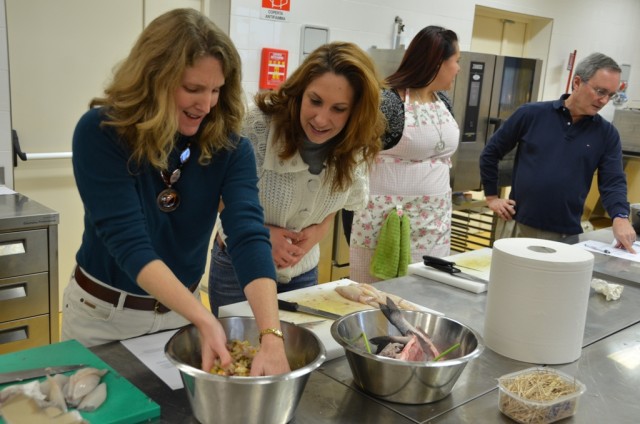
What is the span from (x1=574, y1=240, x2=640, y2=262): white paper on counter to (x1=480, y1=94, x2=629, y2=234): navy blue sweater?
0.77 ft

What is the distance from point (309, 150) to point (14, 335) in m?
1.53

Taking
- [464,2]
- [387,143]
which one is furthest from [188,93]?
[464,2]

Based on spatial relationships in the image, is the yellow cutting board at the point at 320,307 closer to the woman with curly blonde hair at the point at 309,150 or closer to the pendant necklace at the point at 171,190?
the woman with curly blonde hair at the point at 309,150

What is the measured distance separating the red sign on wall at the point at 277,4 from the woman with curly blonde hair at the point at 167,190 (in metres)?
2.38

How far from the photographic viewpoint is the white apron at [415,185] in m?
2.43

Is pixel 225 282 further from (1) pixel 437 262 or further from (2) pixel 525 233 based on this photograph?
(2) pixel 525 233

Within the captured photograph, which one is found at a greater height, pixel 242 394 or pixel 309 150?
pixel 309 150

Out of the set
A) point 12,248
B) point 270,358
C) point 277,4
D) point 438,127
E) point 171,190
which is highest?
point 277,4

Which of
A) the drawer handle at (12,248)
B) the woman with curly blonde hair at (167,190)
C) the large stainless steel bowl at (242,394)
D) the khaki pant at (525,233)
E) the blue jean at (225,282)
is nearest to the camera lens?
the large stainless steel bowl at (242,394)

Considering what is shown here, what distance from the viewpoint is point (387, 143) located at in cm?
239

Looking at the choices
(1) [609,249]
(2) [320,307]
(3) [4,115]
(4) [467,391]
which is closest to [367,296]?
(2) [320,307]

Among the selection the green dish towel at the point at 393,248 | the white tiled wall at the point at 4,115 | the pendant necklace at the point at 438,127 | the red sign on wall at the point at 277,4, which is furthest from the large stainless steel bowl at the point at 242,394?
the red sign on wall at the point at 277,4

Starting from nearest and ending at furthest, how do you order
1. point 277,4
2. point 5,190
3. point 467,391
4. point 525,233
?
1. point 467,391
2. point 5,190
3. point 525,233
4. point 277,4

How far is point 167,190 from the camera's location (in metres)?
1.34
